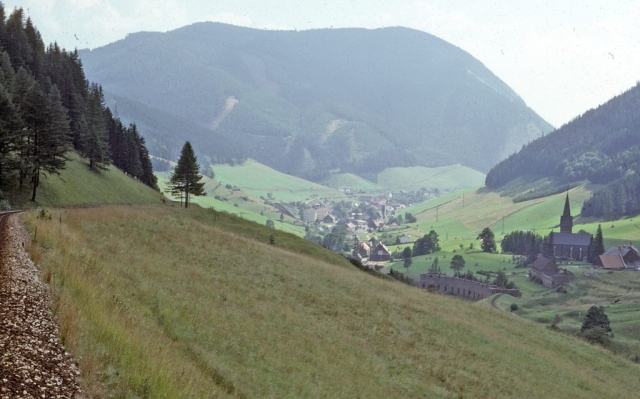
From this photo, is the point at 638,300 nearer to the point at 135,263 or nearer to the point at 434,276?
the point at 434,276

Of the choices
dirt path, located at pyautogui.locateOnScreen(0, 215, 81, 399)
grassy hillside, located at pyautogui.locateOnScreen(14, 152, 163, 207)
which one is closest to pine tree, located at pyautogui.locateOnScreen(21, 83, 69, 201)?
grassy hillside, located at pyautogui.locateOnScreen(14, 152, 163, 207)

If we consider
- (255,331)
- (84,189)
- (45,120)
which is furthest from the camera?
(84,189)

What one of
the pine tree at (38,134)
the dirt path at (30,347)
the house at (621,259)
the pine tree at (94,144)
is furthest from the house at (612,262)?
the dirt path at (30,347)

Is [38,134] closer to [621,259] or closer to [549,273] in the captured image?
[549,273]

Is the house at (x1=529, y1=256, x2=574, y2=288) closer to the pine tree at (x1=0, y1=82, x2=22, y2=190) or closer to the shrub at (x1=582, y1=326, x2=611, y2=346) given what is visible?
the shrub at (x1=582, y1=326, x2=611, y2=346)

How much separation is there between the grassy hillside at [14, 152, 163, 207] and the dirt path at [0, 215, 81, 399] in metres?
43.9

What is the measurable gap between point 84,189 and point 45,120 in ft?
58.2

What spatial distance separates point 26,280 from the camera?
12.1 meters

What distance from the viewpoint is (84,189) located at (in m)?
70.3

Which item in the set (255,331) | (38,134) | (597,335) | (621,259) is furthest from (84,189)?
(621,259)

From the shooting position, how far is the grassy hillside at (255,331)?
11.2 meters

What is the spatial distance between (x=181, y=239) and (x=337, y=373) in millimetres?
19082

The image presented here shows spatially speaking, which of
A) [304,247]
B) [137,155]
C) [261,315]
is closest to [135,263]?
[261,315]

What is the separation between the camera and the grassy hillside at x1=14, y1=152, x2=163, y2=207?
5814 centimetres
